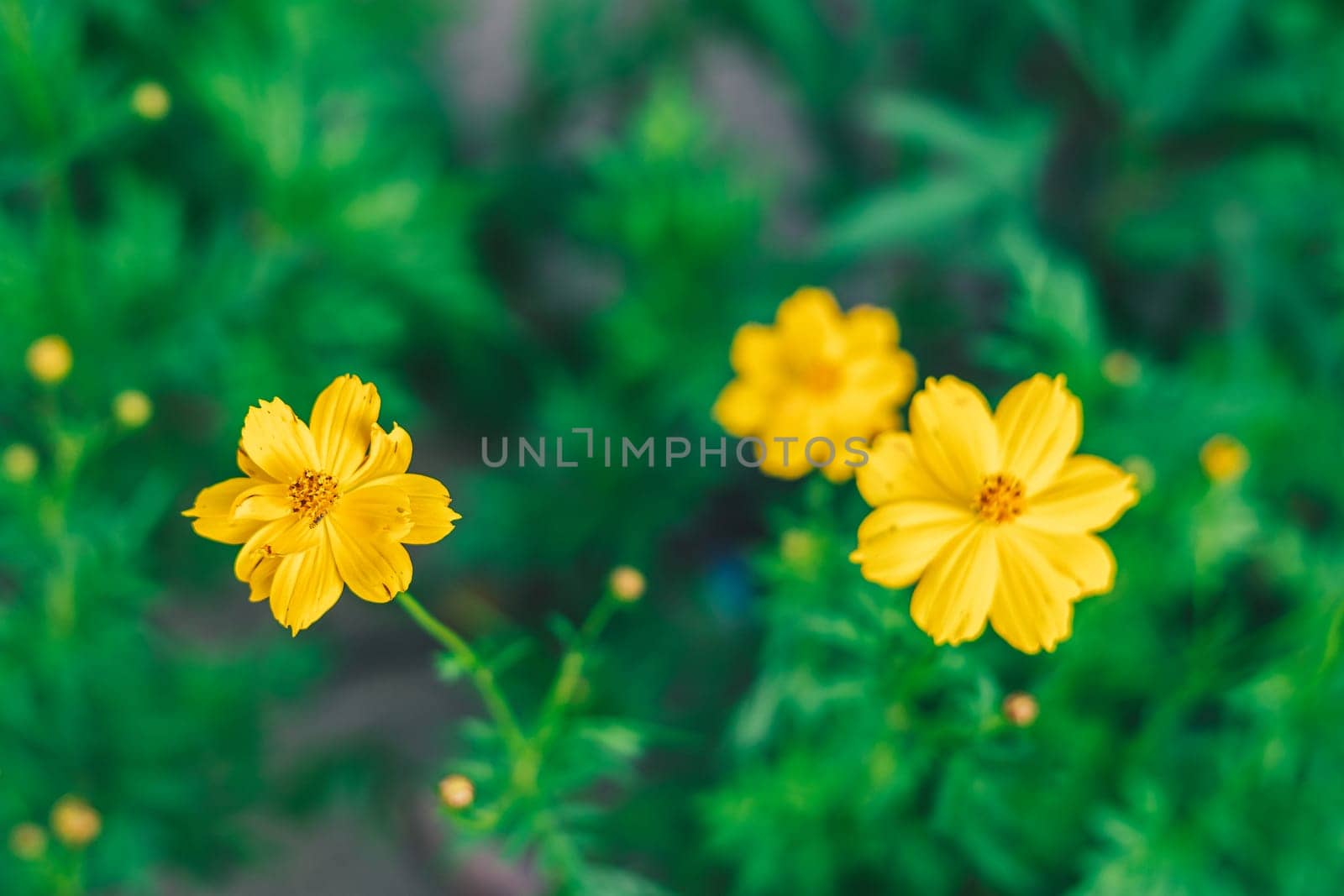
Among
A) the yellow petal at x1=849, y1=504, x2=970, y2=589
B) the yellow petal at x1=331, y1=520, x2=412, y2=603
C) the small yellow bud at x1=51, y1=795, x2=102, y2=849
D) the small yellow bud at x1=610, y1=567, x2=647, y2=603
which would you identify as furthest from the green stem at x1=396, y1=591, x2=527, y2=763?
the small yellow bud at x1=51, y1=795, x2=102, y2=849

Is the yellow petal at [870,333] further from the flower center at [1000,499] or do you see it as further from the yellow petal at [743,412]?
the flower center at [1000,499]

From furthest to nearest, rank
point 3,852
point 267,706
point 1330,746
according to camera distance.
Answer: point 267,706 → point 3,852 → point 1330,746

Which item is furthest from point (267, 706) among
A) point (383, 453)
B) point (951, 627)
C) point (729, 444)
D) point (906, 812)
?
point (951, 627)

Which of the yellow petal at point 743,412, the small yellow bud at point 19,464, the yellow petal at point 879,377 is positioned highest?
the yellow petal at point 879,377

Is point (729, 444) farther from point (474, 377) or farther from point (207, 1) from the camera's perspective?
point (207, 1)

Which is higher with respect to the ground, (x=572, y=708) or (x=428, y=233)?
(x=428, y=233)

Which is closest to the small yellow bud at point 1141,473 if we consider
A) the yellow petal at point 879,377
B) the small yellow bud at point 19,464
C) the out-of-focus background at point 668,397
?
the out-of-focus background at point 668,397

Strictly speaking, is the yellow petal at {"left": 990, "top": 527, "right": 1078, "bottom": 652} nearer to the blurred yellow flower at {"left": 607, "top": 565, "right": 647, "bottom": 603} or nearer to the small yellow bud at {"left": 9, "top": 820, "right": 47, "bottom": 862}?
the blurred yellow flower at {"left": 607, "top": 565, "right": 647, "bottom": 603}
